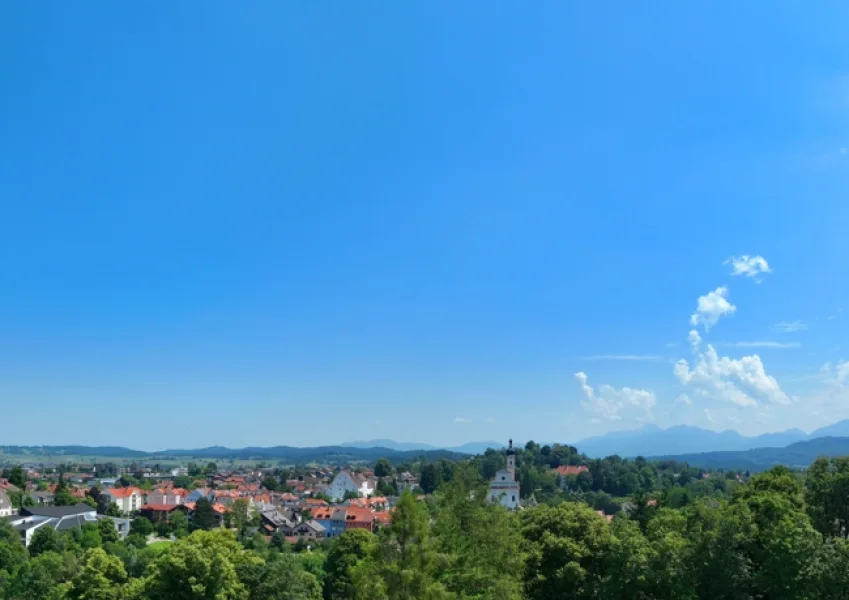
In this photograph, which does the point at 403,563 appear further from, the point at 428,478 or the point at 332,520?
the point at 428,478

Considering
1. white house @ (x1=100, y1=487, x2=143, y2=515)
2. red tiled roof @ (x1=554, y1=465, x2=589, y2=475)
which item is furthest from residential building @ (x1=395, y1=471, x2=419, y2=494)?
white house @ (x1=100, y1=487, x2=143, y2=515)

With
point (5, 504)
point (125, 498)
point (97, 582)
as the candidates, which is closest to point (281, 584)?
point (97, 582)

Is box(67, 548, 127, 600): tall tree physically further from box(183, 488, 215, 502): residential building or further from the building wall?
the building wall

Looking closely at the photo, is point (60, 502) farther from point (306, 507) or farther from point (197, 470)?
point (197, 470)

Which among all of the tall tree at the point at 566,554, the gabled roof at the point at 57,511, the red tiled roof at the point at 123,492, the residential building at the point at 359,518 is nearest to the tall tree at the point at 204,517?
the gabled roof at the point at 57,511

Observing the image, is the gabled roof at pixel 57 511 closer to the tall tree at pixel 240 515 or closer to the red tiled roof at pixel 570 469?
the tall tree at pixel 240 515

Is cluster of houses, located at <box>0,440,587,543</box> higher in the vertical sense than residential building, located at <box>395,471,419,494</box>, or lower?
higher

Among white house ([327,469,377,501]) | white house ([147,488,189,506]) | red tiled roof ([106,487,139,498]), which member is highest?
red tiled roof ([106,487,139,498])

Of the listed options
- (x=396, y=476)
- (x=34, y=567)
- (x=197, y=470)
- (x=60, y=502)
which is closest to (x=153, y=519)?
(x=60, y=502)

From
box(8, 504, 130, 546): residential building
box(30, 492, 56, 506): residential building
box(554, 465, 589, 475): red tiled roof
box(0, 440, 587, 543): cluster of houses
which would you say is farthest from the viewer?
box(554, 465, 589, 475): red tiled roof

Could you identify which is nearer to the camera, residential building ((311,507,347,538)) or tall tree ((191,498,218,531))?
tall tree ((191,498,218,531))
